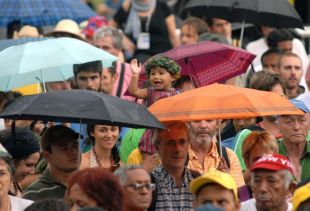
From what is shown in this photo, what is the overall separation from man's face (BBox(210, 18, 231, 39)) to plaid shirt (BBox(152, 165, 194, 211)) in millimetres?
7910

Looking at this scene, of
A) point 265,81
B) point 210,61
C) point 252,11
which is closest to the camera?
point 210,61

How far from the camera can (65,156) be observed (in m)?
14.2

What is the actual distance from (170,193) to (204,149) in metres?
1.23

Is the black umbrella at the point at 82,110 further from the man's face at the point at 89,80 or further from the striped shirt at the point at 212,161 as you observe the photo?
the man's face at the point at 89,80

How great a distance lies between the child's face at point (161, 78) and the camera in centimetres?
1566

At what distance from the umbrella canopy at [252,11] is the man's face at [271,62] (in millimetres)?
948

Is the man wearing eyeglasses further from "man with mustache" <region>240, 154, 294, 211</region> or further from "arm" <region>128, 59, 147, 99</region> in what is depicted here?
"arm" <region>128, 59, 147, 99</region>

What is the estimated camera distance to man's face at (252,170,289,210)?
12.7m

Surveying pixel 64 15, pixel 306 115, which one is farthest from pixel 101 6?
pixel 306 115

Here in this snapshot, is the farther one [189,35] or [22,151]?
[189,35]

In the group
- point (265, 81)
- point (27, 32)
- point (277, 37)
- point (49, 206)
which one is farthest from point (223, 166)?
point (277, 37)

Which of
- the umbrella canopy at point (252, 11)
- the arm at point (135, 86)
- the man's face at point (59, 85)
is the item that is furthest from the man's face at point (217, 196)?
the man's face at point (59, 85)

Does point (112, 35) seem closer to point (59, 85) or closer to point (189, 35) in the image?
point (59, 85)

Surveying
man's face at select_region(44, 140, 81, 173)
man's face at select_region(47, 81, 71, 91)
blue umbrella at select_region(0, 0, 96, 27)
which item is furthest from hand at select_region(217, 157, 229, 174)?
blue umbrella at select_region(0, 0, 96, 27)
